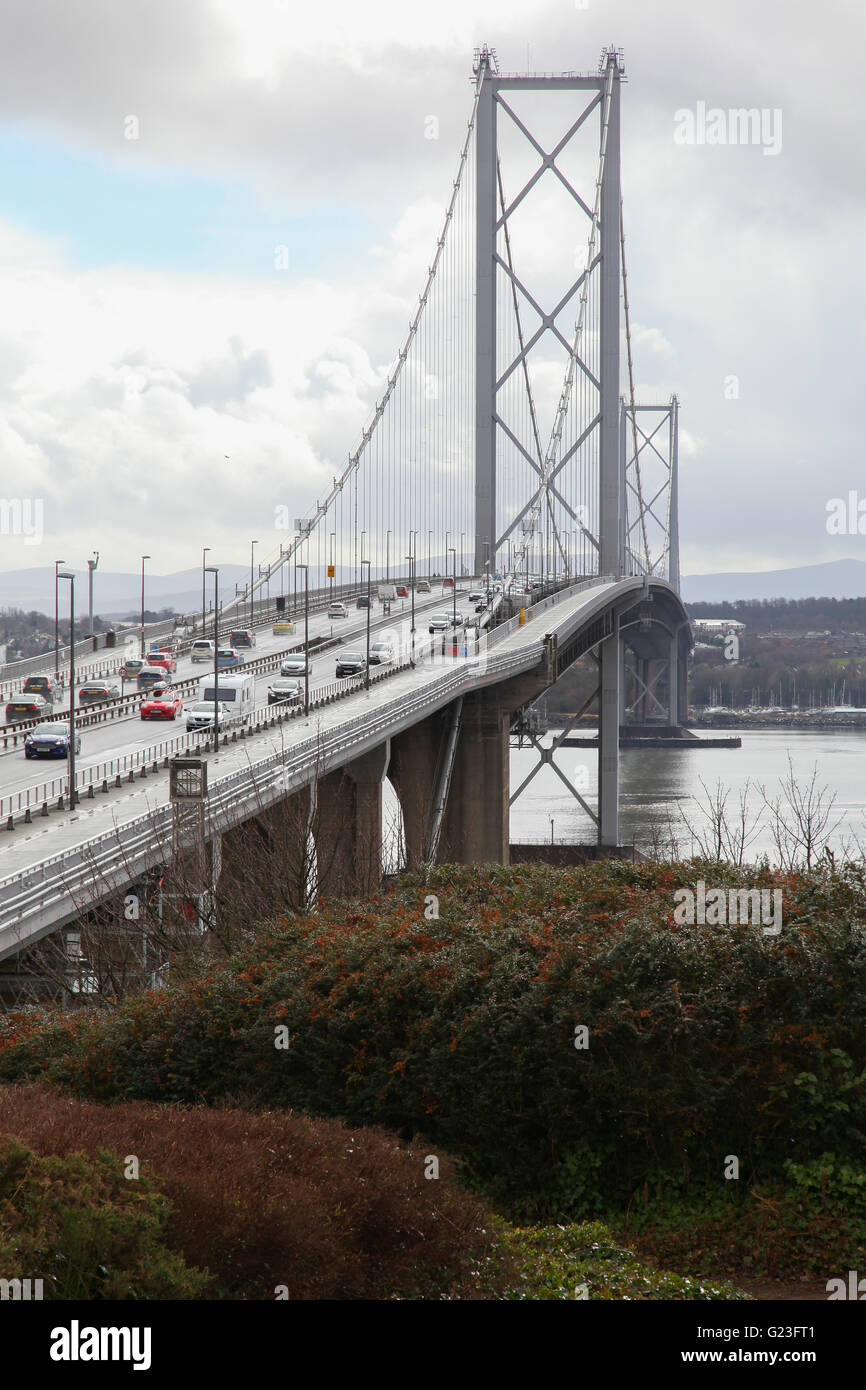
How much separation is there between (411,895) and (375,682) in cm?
2723

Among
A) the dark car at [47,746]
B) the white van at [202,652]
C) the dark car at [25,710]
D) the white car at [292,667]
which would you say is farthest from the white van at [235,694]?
the white van at [202,652]

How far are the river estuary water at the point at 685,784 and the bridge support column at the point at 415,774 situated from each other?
715 centimetres

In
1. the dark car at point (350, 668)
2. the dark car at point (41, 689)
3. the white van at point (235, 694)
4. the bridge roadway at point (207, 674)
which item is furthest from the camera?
the dark car at point (350, 668)

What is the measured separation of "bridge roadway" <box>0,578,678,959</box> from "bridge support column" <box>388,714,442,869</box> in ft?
5.19

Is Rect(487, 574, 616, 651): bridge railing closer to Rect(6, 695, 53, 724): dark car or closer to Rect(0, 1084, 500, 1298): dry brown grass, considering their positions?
Rect(6, 695, 53, 724): dark car

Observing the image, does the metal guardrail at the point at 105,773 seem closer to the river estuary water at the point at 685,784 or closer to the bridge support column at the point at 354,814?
the bridge support column at the point at 354,814

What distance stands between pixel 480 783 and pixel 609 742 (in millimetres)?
18149

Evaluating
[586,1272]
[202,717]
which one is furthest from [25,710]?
[586,1272]

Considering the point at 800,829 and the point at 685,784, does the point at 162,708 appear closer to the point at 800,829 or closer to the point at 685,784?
the point at 800,829

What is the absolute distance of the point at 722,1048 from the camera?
32.9 ft

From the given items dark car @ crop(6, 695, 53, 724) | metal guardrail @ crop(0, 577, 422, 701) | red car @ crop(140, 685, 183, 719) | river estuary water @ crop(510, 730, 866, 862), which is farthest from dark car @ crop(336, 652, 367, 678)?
river estuary water @ crop(510, 730, 866, 862)

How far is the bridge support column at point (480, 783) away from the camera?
44031 millimetres
